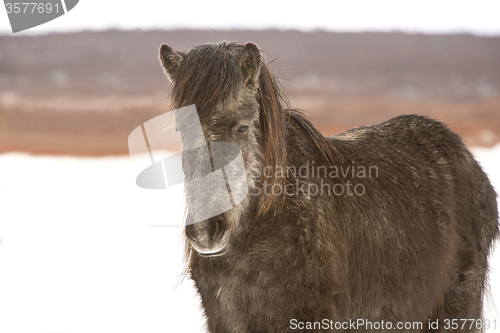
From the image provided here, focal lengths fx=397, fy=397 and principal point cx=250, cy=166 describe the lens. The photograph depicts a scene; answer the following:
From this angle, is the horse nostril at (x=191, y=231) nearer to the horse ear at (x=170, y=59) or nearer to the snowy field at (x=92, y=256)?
the snowy field at (x=92, y=256)

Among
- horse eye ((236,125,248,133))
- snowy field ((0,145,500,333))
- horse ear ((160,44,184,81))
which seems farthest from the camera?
snowy field ((0,145,500,333))

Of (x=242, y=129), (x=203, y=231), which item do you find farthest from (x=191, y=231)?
(x=242, y=129)

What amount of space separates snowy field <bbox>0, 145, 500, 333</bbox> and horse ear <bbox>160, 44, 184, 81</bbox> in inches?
37.0

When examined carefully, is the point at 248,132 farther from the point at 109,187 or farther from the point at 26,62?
the point at 26,62

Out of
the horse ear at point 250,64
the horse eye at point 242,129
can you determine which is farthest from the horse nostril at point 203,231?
the horse ear at point 250,64

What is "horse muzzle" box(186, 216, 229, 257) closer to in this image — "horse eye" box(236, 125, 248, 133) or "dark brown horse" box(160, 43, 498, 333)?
"dark brown horse" box(160, 43, 498, 333)

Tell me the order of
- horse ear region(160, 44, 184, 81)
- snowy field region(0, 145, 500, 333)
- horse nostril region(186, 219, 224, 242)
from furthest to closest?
snowy field region(0, 145, 500, 333)
horse ear region(160, 44, 184, 81)
horse nostril region(186, 219, 224, 242)

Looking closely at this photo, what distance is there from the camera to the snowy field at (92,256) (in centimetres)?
396

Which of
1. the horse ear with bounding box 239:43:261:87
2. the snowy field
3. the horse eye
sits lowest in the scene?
the snowy field

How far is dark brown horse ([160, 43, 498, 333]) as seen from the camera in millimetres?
1842

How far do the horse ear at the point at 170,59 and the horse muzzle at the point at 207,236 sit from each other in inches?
34.6

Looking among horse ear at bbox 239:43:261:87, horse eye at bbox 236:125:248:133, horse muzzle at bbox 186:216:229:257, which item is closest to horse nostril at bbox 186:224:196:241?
horse muzzle at bbox 186:216:229:257

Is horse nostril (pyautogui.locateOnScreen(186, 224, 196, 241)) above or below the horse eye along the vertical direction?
below

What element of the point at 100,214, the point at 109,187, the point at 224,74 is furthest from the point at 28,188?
the point at 224,74
